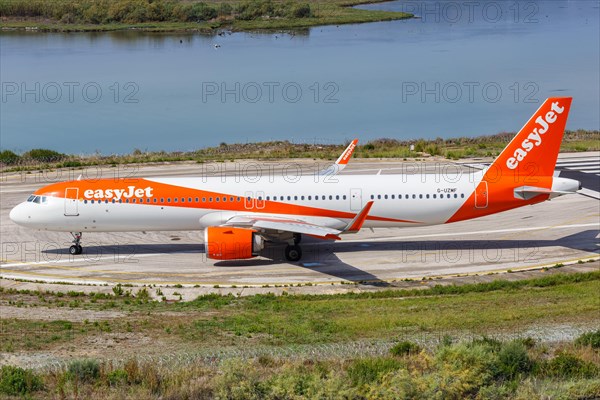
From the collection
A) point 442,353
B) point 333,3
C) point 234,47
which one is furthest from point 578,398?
point 333,3

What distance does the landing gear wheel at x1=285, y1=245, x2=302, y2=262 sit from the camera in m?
44.1

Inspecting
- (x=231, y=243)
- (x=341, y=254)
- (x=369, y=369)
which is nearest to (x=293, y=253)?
(x=341, y=254)

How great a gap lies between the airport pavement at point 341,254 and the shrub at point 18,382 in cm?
1838

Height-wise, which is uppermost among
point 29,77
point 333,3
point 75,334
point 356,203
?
point 333,3

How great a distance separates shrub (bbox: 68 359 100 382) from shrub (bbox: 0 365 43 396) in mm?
895

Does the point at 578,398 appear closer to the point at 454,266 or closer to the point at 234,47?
the point at 454,266

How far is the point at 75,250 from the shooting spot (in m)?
46.4

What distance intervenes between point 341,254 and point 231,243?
6.81 m

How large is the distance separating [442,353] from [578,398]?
382cm

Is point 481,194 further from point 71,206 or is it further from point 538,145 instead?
point 71,206

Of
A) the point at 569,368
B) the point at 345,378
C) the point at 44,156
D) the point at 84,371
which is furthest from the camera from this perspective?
the point at 44,156

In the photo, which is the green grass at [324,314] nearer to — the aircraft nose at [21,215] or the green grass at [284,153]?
the aircraft nose at [21,215]

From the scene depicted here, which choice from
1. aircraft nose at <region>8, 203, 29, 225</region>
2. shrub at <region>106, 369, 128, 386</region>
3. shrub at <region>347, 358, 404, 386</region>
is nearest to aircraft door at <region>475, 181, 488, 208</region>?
shrub at <region>347, 358, 404, 386</region>

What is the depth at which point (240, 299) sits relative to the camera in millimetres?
37781
